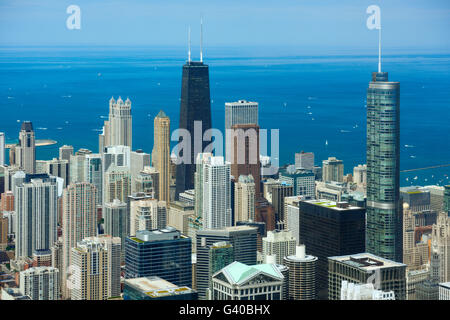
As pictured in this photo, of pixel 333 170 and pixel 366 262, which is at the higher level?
pixel 333 170

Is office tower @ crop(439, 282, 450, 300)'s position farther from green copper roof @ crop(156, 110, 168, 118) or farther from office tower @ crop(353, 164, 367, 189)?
green copper roof @ crop(156, 110, 168, 118)

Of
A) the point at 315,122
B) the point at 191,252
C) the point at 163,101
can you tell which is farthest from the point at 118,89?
the point at 191,252

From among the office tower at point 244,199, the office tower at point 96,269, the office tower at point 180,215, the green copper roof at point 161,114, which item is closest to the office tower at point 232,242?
the office tower at point 180,215

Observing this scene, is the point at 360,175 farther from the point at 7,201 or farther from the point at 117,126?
the point at 7,201

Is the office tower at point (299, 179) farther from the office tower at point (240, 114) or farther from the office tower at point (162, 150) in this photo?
the office tower at point (162, 150)

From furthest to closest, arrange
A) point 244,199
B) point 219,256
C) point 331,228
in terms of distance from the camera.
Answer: point 244,199, point 331,228, point 219,256

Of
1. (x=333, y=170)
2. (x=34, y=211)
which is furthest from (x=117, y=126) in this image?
(x=333, y=170)
